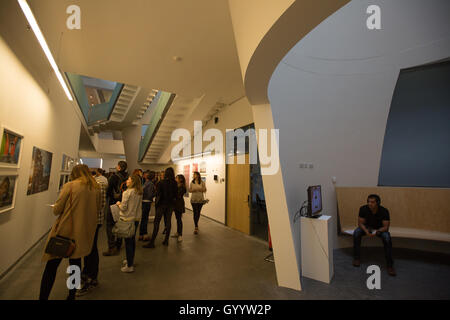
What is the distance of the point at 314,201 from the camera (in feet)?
11.0

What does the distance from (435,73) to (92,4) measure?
7218 millimetres

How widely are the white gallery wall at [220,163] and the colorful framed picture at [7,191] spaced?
4.69 metres

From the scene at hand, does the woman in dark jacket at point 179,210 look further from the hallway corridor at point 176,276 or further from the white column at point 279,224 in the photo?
the white column at point 279,224

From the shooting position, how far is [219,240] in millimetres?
4887

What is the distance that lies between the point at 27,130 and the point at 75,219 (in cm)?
207

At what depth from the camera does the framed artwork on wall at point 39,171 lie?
344cm

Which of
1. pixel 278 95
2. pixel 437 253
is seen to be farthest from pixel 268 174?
pixel 437 253

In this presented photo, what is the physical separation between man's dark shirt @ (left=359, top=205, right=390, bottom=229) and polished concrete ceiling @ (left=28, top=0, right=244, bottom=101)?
3.91 metres

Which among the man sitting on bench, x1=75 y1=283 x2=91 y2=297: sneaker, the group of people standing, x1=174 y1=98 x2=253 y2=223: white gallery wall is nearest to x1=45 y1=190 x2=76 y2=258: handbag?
the group of people standing

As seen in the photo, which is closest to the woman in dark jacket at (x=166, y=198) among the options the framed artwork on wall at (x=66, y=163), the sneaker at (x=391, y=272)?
the framed artwork on wall at (x=66, y=163)

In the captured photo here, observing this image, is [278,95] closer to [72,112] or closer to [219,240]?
[219,240]

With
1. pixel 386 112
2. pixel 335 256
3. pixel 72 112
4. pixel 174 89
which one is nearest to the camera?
pixel 335 256

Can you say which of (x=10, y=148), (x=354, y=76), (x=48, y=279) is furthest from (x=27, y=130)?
(x=354, y=76)

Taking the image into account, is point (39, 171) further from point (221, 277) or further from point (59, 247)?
point (221, 277)
